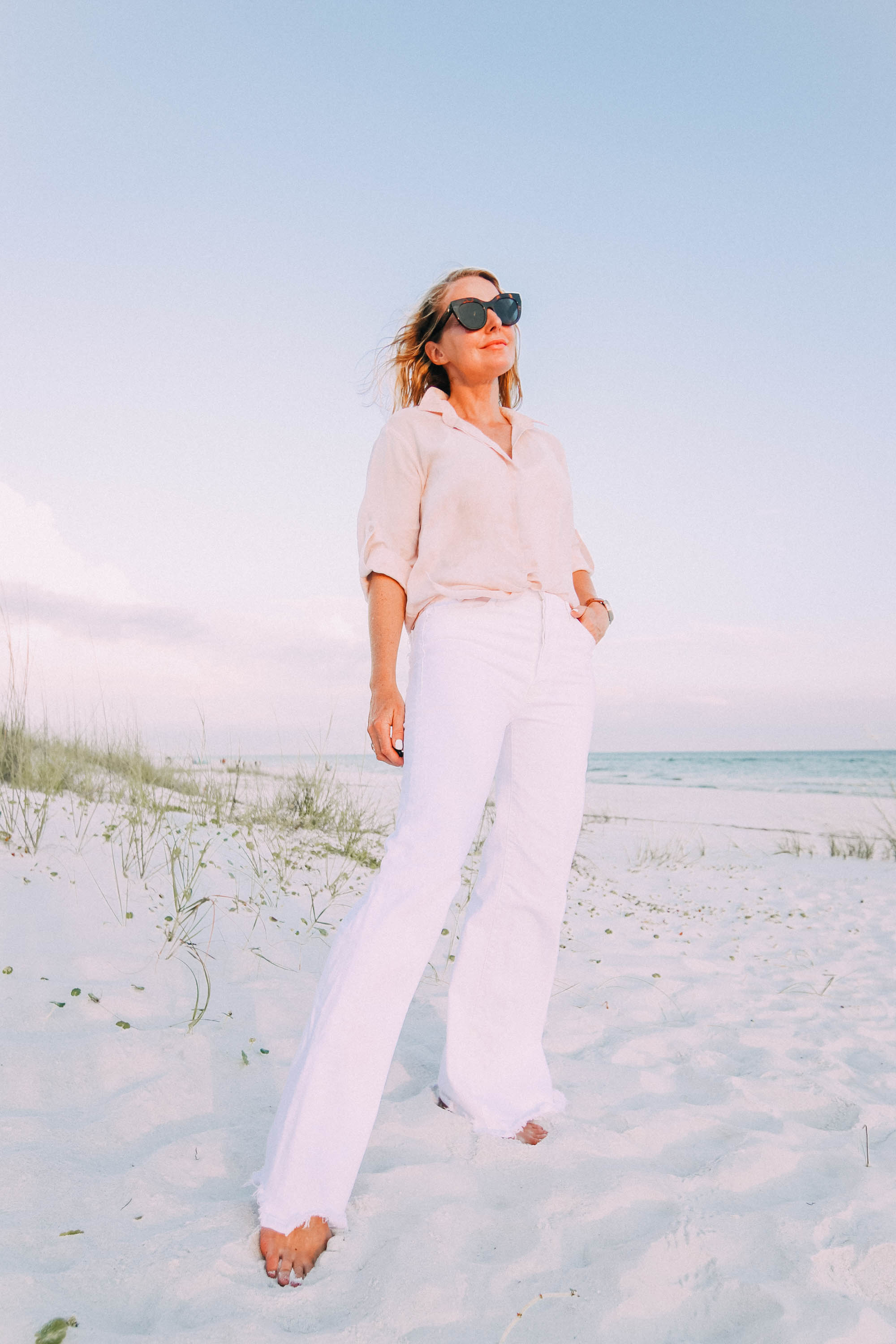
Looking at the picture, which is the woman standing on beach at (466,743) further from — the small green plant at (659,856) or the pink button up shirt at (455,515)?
the small green plant at (659,856)

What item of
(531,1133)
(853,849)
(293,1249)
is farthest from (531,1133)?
(853,849)

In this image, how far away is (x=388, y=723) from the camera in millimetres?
1814

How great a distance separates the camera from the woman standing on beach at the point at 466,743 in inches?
60.9

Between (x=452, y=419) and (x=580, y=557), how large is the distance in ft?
2.02

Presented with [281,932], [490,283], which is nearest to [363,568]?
[490,283]

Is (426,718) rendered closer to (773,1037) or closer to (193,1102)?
(193,1102)

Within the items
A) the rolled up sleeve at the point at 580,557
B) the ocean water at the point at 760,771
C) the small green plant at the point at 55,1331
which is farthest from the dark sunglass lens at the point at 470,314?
the ocean water at the point at 760,771

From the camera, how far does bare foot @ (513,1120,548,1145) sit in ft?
6.43

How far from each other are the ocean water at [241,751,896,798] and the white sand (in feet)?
44.2

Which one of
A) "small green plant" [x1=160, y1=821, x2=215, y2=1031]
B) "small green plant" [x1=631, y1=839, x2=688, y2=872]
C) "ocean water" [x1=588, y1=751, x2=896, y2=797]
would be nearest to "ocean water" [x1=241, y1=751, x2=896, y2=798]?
"ocean water" [x1=588, y1=751, x2=896, y2=797]

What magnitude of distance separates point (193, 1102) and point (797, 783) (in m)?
27.9

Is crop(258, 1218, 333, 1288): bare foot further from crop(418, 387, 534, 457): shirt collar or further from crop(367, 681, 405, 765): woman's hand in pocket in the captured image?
crop(418, 387, 534, 457): shirt collar

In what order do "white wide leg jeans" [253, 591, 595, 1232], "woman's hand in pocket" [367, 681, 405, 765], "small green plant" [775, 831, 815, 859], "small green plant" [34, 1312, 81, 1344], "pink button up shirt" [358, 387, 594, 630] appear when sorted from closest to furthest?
"small green plant" [34, 1312, 81, 1344]
"white wide leg jeans" [253, 591, 595, 1232]
"woman's hand in pocket" [367, 681, 405, 765]
"pink button up shirt" [358, 387, 594, 630]
"small green plant" [775, 831, 815, 859]

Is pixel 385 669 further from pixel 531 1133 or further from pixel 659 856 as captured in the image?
pixel 659 856
